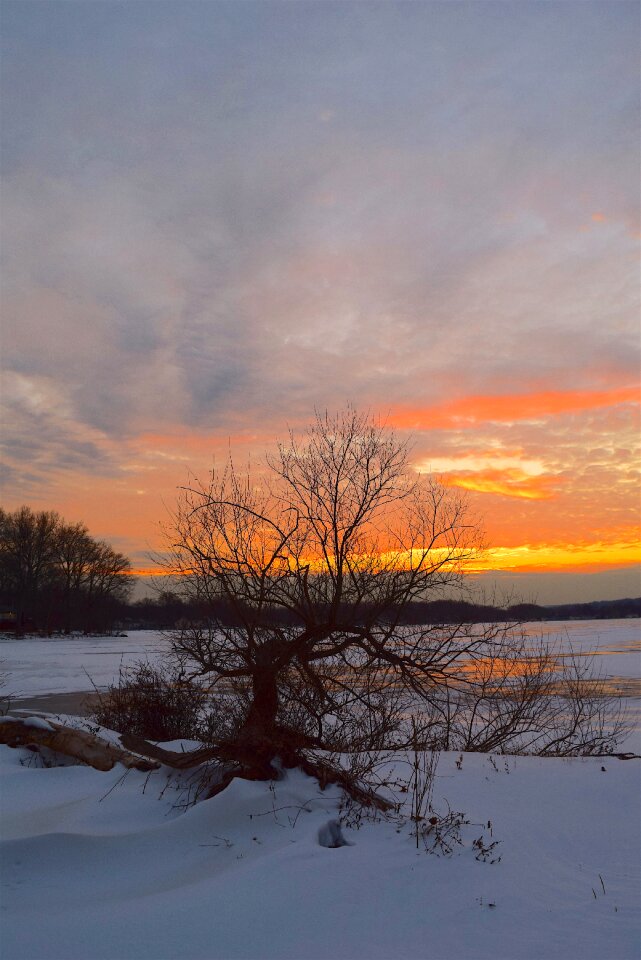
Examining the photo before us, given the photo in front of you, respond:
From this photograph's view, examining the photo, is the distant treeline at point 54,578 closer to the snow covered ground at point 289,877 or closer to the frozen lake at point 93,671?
the frozen lake at point 93,671

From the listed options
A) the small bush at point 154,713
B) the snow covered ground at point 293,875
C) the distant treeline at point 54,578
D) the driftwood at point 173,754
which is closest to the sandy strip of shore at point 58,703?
the small bush at point 154,713

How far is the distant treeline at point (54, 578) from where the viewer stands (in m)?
66.3

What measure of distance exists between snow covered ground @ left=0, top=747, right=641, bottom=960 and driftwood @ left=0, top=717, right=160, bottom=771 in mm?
271

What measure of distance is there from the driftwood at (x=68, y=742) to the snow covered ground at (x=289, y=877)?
0.89ft

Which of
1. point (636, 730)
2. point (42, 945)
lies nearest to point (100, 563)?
point (636, 730)

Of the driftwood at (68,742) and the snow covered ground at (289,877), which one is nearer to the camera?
the snow covered ground at (289,877)

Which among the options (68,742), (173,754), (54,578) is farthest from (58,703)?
(54,578)

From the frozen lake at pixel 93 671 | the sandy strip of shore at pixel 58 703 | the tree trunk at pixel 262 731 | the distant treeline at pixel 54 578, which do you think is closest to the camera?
the tree trunk at pixel 262 731

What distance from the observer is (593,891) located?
17.0ft

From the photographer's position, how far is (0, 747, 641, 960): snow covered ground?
171 inches

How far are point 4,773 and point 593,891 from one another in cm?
618

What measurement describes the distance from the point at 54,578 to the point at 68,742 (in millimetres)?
67781

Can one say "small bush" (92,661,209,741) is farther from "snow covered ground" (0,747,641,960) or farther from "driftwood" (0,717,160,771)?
"snow covered ground" (0,747,641,960)

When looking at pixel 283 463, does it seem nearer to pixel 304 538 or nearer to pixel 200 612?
pixel 304 538
